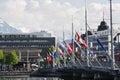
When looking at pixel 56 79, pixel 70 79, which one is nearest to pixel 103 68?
pixel 70 79

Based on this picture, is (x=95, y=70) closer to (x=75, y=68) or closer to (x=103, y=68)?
(x=103, y=68)

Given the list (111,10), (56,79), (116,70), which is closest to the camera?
(116,70)

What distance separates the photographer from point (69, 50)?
124 metres

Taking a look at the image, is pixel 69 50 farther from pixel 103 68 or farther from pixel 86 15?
pixel 103 68

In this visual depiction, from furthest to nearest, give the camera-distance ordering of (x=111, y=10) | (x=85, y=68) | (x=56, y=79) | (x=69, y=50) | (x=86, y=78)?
(x=56, y=79) → (x=69, y=50) → (x=86, y=78) → (x=85, y=68) → (x=111, y=10)

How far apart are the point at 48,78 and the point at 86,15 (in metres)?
94.7

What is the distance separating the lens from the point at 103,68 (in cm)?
7981

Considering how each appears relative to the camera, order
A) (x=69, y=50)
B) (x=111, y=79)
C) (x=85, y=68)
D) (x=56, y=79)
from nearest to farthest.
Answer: (x=111, y=79) < (x=85, y=68) < (x=69, y=50) < (x=56, y=79)

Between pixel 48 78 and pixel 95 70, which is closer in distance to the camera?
pixel 95 70

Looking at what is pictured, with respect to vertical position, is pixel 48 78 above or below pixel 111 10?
below

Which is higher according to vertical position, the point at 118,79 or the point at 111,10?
the point at 111,10

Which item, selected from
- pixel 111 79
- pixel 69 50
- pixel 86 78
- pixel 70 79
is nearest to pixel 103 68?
pixel 111 79

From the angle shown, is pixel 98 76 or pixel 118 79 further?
pixel 98 76

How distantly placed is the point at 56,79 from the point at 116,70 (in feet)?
389
